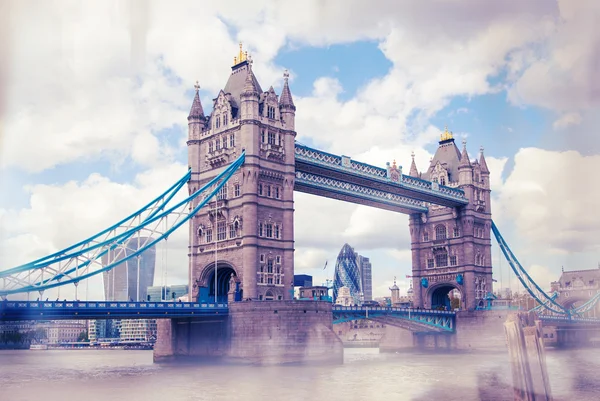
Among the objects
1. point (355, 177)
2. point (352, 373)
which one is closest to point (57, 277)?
point (352, 373)

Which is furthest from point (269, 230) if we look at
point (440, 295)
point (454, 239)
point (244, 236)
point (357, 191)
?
point (440, 295)

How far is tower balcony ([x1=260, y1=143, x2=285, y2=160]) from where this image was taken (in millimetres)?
75875

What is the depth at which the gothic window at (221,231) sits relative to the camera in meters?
77.0

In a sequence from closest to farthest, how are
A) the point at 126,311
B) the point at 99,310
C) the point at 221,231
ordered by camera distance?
1. the point at 99,310
2. the point at 126,311
3. the point at 221,231

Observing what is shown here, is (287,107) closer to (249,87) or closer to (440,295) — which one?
(249,87)

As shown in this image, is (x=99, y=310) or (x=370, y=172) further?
(x=370, y=172)

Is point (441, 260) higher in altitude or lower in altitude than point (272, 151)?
lower

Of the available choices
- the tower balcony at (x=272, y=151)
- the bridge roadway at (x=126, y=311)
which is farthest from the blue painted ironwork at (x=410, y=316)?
the tower balcony at (x=272, y=151)

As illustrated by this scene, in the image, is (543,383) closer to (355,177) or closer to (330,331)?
(330,331)

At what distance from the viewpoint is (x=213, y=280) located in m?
80.0

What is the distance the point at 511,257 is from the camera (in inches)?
4550

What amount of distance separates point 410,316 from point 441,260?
59.1 feet

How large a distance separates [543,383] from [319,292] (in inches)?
2340

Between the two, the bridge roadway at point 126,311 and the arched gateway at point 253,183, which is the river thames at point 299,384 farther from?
the arched gateway at point 253,183
